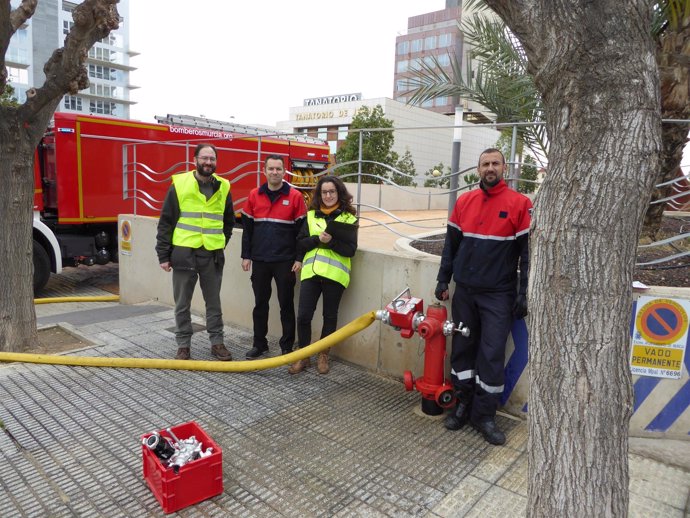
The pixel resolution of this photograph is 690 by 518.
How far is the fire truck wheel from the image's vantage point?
8.26 metres

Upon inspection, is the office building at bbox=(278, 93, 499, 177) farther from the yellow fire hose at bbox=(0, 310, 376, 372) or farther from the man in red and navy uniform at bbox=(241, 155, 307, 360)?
the yellow fire hose at bbox=(0, 310, 376, 372)

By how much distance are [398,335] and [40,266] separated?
675 centimetres

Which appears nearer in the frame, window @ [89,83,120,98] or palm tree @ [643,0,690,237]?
palm tree @ [643,0,690,237]

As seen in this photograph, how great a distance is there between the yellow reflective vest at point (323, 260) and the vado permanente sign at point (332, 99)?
3962 centimetres

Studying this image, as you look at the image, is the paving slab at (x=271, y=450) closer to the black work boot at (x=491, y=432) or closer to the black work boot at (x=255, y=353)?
the black work boot at (x=491, y=432)

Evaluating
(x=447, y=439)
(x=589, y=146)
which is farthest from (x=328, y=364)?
(x=589, y=146)

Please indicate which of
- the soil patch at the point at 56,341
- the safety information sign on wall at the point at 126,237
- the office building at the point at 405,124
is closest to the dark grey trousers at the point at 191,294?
the soil patch at the point at 56,341

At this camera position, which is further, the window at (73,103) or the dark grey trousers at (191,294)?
the window at (73,103)

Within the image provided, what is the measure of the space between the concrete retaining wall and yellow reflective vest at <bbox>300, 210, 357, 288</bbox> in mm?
324

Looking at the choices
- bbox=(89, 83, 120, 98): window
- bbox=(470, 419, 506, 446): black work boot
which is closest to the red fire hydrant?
bbox=(470, 419, 506, 446): black work boot

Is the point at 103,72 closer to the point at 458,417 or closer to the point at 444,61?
the point at 444,61

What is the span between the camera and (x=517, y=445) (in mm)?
3291

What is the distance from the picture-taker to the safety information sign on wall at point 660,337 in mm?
3240

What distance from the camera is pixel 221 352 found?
4762 mm
